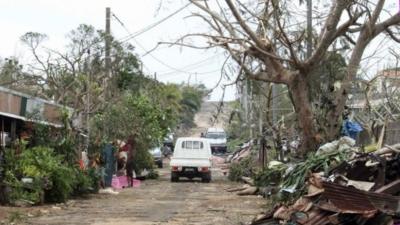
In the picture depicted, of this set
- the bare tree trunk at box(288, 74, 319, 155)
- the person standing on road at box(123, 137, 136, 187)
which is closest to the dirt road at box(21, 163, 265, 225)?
the person standing on road at box(123, 137, 136, 187)

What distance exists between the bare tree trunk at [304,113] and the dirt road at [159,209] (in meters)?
2.35

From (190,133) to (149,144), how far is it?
5937 centimetres

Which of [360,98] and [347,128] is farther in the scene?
[360,98]

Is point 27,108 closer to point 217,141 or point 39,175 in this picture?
point 39,175

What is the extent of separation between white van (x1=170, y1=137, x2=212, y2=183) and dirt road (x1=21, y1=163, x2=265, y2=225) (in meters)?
5.08

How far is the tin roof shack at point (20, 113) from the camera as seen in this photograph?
18.5 m

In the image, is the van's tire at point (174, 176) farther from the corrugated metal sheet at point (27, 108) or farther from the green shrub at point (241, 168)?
the corrugated metal sheet at point (27, 108)

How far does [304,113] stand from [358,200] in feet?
32.0

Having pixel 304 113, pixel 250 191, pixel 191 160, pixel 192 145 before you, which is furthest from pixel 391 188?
pixel 192 145

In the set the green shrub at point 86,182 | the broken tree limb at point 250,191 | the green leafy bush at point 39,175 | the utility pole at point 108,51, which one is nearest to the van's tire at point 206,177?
the utility pole at point 108,51

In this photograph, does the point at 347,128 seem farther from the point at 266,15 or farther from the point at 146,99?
the point at 146,99

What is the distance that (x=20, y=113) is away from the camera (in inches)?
772

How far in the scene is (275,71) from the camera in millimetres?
20906

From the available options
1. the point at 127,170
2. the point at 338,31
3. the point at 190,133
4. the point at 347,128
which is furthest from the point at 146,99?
the point at 190,133
